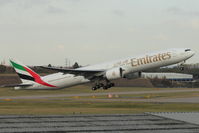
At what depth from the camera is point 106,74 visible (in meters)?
53.0

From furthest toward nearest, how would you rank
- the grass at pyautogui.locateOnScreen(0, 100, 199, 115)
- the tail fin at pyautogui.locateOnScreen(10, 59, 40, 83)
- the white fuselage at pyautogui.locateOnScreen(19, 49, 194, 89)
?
the tail fin at pyautogui.locateOnScreen(10, 59, 40, 83) → the white fuselage at pyautogui.locateOnScreen(19, 49, 194, 89) → the grass at pyautogui.locateOnScreen(0, 100, 199, 115)

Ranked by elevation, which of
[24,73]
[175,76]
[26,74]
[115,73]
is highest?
[24,73]

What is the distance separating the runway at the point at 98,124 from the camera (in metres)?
19.0

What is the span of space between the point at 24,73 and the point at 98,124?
144ft

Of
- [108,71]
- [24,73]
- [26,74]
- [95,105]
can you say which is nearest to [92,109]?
[95,105]

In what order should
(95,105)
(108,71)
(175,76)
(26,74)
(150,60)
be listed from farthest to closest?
1. (175,76)
2. (26,74)
3. (108,71)
4. (95,105)
5. (150,60)

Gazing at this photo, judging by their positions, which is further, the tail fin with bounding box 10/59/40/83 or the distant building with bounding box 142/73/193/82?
the distant building with bounding box 142/73/193/82

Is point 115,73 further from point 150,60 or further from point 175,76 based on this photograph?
point 175,76

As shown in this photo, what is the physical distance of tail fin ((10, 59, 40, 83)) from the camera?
61.8 m

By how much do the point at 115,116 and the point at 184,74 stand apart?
152597 millimetres

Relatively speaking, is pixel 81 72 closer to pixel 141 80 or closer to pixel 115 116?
pixel 115 116

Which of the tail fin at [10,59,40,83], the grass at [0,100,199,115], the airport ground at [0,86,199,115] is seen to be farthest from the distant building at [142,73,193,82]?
the grass at [0,100,199,115]

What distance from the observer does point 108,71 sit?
52.8 m

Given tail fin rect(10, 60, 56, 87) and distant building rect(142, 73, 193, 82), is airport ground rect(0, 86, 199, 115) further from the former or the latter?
distant building rect(142, 73, 193, 82)
